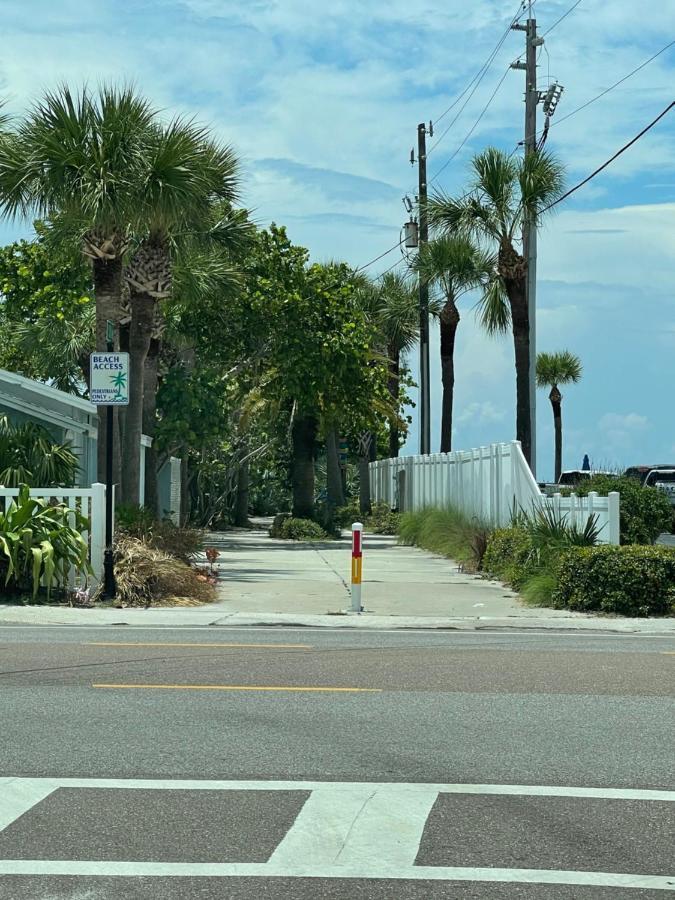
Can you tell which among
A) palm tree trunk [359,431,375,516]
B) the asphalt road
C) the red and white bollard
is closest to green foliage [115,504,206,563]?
the red and white bollard

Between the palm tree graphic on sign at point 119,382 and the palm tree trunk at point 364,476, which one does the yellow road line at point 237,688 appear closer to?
the palm tree graphic on sign at point 119,382

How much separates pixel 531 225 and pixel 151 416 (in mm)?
9680

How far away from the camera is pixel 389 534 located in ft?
144

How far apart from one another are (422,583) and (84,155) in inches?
343

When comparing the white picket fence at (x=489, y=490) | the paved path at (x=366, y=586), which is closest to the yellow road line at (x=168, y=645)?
the paved path at (x=366, y=586)

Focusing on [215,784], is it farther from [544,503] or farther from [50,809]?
[544,503]

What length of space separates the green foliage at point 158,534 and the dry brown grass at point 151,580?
0.68 meters

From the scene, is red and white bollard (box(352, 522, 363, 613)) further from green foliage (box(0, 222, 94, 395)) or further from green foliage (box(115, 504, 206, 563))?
green foliage (box(0, 222, 94, 395))

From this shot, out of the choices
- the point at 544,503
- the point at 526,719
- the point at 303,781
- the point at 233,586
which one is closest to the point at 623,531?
the point at 544,503

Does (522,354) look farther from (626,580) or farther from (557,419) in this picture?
(557,419)

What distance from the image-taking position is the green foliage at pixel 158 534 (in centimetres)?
1956

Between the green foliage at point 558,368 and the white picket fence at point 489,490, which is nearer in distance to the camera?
the white picket fence at point 489,490

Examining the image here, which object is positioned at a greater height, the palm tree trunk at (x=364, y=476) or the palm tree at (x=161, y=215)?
the palm tree at (x=161, y=215)

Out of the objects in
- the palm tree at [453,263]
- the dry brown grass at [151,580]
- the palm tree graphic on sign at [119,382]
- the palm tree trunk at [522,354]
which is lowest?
the dry brown grass at [151,580]
